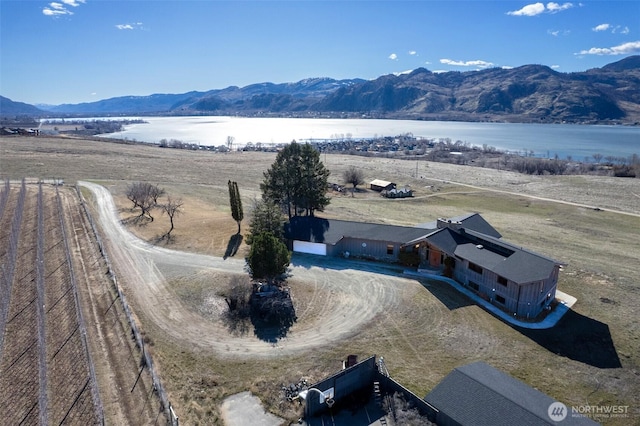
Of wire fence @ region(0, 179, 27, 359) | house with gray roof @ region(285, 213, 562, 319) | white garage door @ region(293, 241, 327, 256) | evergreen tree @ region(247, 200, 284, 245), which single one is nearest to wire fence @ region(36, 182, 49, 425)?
wire fence @ region(0, 179, 27, 359)

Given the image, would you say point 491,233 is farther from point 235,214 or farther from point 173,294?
point 173,294

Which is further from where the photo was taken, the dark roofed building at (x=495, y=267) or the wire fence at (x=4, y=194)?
the wire fence at (x=4, y=194)

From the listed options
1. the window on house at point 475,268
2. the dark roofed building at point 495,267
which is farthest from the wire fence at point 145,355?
the window on house at point 475,268

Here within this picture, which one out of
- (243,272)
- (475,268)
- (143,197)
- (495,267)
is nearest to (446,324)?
(495,267)

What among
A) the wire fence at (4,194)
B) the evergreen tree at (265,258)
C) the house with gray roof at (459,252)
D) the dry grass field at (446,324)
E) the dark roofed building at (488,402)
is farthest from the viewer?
the wire fence at (4,194)

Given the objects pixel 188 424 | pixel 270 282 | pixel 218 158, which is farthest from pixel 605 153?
pixel 188 424

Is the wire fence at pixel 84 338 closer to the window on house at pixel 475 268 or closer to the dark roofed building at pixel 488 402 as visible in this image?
the dark roofed building at pixel 488 402
